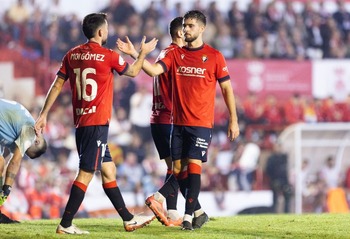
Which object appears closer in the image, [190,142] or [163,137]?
[190,142]

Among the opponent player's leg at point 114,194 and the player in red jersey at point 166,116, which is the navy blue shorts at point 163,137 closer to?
the player in red jersey at point 166,116

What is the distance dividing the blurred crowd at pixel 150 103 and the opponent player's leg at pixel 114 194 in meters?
13.5

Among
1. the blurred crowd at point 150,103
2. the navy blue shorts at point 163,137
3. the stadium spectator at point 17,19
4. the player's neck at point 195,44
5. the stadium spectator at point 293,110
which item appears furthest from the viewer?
the stadium spectator at point 293,110

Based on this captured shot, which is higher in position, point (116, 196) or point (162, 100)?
point (162, 100)

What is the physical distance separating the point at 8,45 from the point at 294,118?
818 cm

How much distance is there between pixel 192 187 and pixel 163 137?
3.64 ft

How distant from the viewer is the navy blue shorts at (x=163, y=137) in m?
10.5

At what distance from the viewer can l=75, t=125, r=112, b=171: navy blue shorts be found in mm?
9031

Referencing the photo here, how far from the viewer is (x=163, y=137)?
34.5 feet

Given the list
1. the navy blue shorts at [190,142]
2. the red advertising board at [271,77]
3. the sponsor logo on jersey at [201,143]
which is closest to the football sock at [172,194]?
the navy blue shorts at [190,142]

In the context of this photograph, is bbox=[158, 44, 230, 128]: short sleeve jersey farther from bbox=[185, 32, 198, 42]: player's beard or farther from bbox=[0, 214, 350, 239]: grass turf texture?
bbox=[0, 214, 350, 239]: grass turf texture

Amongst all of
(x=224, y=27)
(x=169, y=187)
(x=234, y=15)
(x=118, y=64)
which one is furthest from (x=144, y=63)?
(x=234, y=15)

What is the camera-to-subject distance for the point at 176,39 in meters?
10.4

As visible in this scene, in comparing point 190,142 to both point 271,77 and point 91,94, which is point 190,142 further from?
point 271,77
